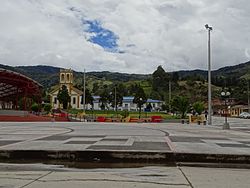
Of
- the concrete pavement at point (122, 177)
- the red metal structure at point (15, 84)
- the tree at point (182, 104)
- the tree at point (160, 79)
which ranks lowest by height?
the concrete pavement at point (122, 177)

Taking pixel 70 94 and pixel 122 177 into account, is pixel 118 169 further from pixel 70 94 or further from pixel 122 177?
pixel 70 94

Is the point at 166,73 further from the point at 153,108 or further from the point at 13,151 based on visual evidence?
the point at 13,151

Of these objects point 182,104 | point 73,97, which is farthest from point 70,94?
point 182,104

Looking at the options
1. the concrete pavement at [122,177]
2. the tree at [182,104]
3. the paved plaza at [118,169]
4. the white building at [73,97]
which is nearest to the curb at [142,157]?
the paved plaza at [118,169]

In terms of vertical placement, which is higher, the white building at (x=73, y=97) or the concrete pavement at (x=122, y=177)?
the white building at (x=73, y=97)

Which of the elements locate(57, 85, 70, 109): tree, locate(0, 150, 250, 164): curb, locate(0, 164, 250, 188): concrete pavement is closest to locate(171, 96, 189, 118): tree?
locate(57, 85, 70, 109): tree

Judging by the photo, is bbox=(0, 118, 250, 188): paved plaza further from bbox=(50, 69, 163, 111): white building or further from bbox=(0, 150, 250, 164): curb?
bbox=(50, 69, 163, 111): white building

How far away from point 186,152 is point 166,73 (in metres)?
179

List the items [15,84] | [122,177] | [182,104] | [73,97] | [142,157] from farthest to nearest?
[73,97] < [182,104] < [15,84] < [142,157] < [122,177]

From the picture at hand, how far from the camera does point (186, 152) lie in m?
13.1

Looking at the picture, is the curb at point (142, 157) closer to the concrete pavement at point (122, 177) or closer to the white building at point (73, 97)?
the concrete pavement at point (122, 177)

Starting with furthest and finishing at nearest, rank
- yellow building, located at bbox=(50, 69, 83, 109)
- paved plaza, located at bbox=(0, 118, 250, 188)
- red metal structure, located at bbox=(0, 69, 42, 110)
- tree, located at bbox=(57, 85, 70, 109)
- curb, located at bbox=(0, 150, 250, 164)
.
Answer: yellow building, located at bbox=(50, 69, 83, 109) → tree, located at bbox=(57, 85, 70, 109) → red metal structure, located at bbox=(0, 69, 42, 110) → curb, located at bbox=(0, 150, 250, 164) → paved plaza, located at bbox=(0, 118, 250, 188)

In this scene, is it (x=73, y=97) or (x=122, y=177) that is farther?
(x=73, y=97)

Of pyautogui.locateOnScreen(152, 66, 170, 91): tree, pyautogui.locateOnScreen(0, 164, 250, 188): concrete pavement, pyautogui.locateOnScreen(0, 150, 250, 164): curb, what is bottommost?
pyautogui.locateOnScreen(0, 164, 250, 188): concrete pavement
